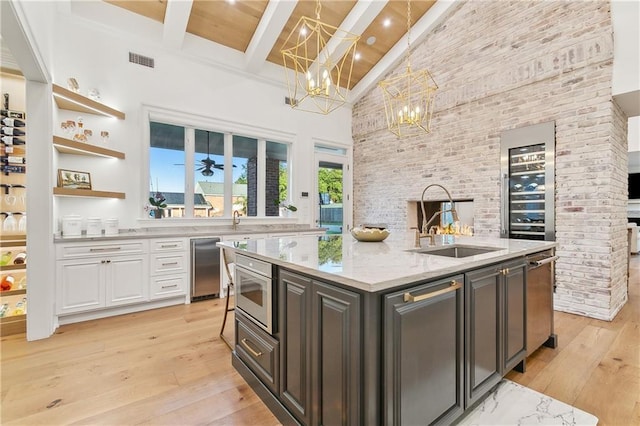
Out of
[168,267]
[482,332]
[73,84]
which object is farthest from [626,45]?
[73,84]

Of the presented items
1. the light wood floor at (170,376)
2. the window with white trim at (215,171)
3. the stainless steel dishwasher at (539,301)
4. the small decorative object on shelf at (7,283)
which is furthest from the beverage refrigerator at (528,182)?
the small decorative object on shelf at (7,283)

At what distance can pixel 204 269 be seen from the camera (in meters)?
4.09

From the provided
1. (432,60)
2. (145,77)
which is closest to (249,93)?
(145,77)

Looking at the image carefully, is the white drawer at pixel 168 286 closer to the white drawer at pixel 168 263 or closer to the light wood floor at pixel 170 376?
the white drawer at pixel 168 263

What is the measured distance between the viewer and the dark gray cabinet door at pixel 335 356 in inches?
50.6

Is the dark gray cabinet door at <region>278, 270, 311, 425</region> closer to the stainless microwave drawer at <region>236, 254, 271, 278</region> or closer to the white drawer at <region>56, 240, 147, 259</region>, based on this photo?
the stainless microwave drawer at <region>236, 254, 271, 278</region>

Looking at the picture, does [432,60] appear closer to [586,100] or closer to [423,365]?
[586,100]

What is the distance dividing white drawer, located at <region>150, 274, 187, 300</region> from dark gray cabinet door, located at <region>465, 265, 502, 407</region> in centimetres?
345

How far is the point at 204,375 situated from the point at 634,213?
43.9 feet

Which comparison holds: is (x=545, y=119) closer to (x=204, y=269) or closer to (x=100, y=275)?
(x=204, y=269)

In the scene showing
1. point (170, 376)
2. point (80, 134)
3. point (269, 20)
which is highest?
point (269, 20)

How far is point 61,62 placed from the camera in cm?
364

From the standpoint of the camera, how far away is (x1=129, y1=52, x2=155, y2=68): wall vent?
4.14 m

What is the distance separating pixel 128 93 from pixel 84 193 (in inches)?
60.5
